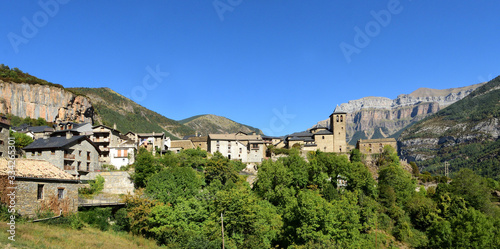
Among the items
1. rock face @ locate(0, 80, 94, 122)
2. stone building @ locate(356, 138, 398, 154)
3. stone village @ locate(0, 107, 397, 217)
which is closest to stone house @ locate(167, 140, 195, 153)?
stone village @ locate(0, 107, 397, 217)

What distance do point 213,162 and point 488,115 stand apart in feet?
639

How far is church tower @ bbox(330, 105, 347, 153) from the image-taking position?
72.2 m

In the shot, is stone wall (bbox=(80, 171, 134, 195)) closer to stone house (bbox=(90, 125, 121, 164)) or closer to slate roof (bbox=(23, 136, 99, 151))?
slate roof (bbox=(23, 136, 99, 151))

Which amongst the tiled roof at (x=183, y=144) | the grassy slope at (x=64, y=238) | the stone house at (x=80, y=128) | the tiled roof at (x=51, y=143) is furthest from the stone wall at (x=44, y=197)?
the tiled roof at (x=183, y=144)

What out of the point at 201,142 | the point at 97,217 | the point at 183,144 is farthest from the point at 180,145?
the point at 97,217

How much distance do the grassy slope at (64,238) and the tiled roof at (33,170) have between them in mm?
3930

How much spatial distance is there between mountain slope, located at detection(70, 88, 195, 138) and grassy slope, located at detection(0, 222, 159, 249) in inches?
3986

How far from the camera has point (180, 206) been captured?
33.4 meters

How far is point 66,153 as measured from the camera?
132ft

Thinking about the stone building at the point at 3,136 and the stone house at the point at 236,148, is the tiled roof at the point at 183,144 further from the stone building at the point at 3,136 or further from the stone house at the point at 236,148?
the stone building at the point at 3,136

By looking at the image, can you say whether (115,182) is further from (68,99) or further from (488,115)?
(488,115)

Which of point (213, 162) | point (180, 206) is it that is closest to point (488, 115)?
point (213, 162)

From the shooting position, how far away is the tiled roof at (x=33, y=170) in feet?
78.7

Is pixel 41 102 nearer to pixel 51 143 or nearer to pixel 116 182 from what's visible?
pixel 51 143
